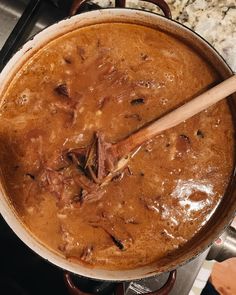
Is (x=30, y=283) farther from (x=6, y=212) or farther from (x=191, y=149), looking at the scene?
(x=191, y=149)

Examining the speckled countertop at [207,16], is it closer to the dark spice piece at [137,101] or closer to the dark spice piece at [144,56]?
the dark spice piece at [144,56]

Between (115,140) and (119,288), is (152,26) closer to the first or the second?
(115,140)

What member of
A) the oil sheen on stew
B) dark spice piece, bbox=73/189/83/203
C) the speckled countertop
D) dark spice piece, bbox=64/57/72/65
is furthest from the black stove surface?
the speckled countertop

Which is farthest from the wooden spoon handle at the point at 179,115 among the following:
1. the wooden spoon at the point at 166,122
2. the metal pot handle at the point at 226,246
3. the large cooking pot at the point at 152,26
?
the metal pot handle at the point at 226,246

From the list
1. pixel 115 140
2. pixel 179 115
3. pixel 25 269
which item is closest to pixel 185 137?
pixel 179 115

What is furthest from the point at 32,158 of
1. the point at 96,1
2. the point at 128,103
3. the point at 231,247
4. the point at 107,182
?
the point at 231,247

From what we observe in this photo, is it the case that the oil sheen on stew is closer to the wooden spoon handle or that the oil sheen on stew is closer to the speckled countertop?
the wooden spoon handle
